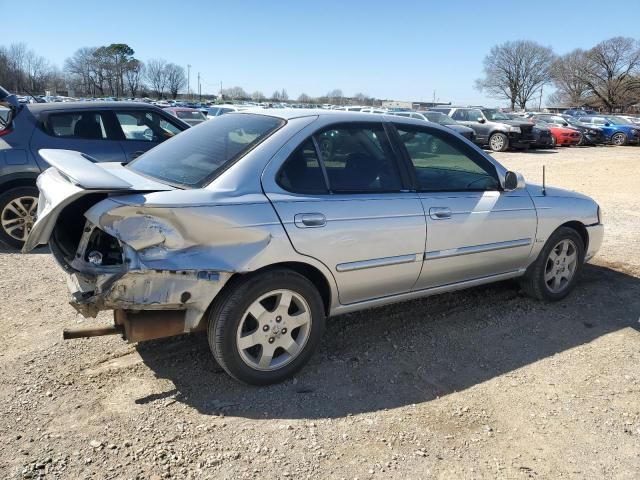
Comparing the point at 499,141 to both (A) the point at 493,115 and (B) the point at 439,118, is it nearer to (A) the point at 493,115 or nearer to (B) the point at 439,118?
(A) the point at 493,115

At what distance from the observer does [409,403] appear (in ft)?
10.5

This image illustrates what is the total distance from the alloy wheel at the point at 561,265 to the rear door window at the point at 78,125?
519 centimetres

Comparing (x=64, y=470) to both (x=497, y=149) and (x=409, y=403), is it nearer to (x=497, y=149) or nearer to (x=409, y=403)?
(x=409, y=403)

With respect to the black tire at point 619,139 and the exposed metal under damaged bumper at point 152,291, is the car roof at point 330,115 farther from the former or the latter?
the black tire at point 619,139

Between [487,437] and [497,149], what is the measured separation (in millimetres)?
20851

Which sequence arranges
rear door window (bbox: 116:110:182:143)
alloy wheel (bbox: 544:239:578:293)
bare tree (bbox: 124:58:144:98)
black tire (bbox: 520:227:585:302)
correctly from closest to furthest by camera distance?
black tire (bbox: 520:227:585:302) < alloy wheel (bbox: 544:239:578:293) < rear door window (bbox: 116:110:182:143) < bare tree (bbox: 124:58:144:98)

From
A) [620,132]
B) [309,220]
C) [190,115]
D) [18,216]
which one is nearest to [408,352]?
[309,220]

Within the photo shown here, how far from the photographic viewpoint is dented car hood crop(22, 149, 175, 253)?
9.39ft

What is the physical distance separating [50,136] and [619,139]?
3001cm

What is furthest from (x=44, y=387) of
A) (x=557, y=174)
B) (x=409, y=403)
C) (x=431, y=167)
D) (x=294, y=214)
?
(x=557, y=174)

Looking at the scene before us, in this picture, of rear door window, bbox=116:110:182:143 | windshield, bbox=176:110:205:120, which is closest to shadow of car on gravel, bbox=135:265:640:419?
rear door window, bbox=116:110:182:143

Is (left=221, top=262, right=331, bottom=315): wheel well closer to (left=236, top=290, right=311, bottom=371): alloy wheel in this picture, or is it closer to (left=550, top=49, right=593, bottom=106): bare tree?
(left=236, top=290, right=311, bottom=371): alloy wheel

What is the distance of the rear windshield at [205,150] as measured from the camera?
329 centimetres

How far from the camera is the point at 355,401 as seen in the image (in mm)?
3207
